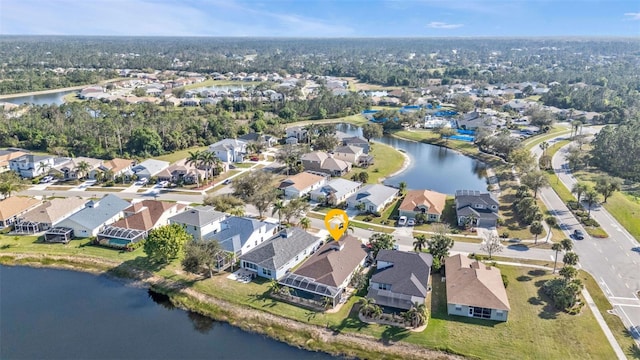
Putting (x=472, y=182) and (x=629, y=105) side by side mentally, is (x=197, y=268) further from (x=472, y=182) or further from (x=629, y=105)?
(x=629, y=105)

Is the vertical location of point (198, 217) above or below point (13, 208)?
above

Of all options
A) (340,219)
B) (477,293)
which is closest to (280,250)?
(340,219)

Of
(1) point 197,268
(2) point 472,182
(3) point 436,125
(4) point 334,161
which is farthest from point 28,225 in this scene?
(3) point 436,125

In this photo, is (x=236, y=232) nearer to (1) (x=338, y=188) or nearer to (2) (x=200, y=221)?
(2) (x=200, y=221)

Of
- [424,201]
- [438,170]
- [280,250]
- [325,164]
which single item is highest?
[325,164]

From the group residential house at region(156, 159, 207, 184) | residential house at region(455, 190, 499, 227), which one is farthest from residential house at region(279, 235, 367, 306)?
residential house at region(156, 159, 207, 184)

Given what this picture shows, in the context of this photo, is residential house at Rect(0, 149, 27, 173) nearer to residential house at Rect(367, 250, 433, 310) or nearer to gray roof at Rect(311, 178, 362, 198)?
gray roof at Rect(311, 178, 362, 198)
